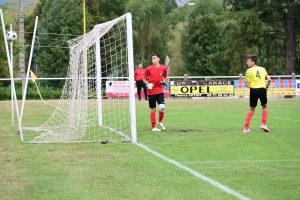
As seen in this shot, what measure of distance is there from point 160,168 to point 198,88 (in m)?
31.2

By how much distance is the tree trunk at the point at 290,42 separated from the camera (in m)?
51.5

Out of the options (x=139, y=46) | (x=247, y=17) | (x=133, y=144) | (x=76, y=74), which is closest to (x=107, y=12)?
(x=139, y=46)

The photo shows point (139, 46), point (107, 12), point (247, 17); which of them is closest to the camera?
point (247, 17)

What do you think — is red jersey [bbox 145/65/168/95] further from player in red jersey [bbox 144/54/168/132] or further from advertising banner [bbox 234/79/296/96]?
advertising banner [bbox 234/79/296/96]

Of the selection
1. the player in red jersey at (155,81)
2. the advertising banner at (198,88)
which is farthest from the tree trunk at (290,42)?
the player in red jersey at (155,81)

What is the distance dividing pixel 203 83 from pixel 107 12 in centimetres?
4056

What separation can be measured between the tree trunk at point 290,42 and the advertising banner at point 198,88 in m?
13.1

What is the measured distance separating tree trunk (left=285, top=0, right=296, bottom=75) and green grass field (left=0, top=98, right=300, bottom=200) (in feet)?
124

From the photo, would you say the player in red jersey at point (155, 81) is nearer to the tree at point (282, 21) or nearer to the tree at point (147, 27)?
the tree at point (282, 21)

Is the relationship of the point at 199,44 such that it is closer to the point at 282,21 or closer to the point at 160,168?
the point at 282,21

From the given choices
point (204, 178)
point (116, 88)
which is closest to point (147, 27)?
point (116, 88)

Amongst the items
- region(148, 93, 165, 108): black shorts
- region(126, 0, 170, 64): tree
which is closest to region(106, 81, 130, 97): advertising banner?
region(148, 93, 165, 108): black shorts

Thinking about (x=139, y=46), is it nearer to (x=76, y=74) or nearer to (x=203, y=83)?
(x=203, y=83)

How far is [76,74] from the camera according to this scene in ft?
57.7
